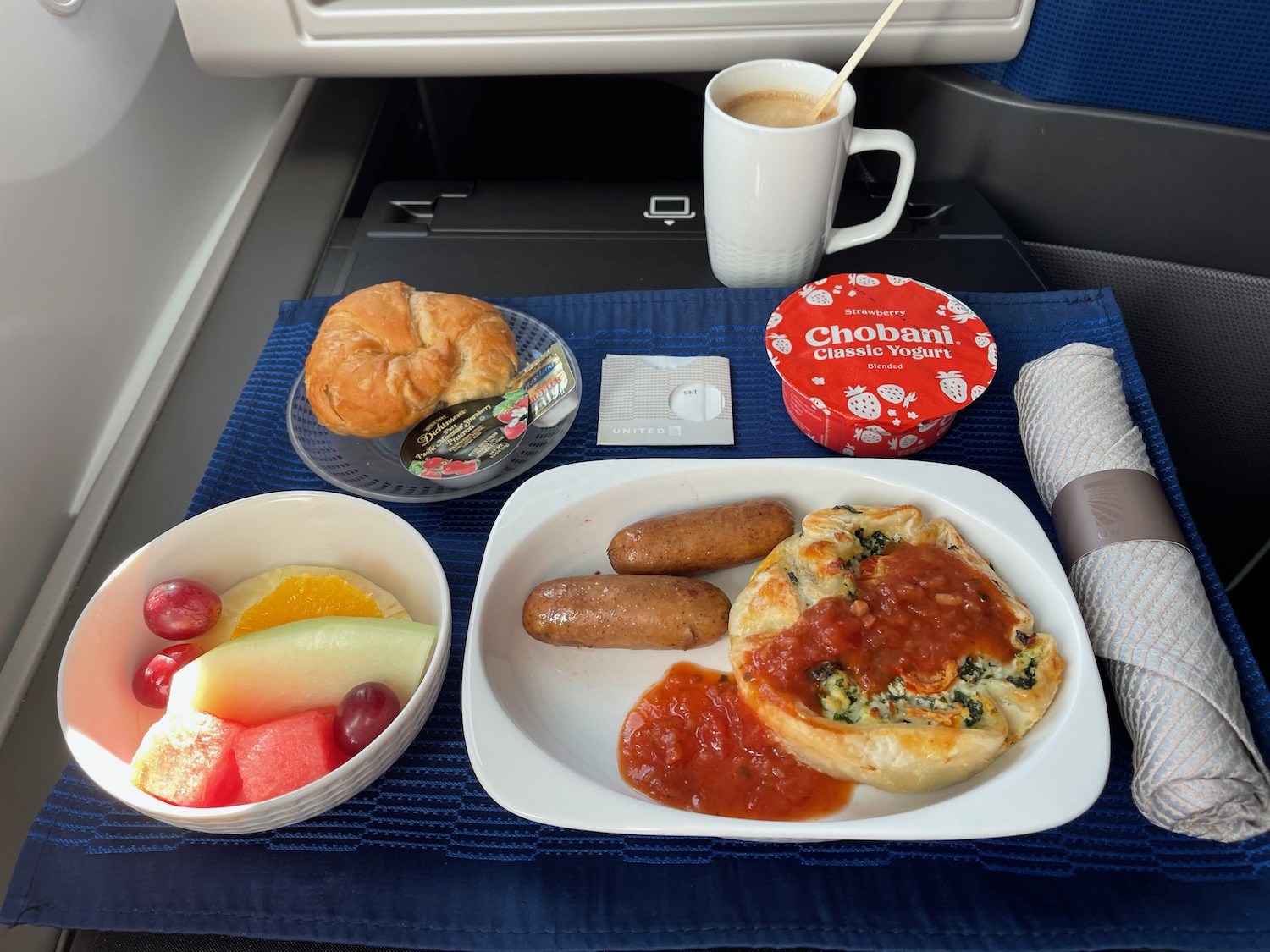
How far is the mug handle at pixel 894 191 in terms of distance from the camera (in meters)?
1.17

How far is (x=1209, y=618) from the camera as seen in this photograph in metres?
0.87

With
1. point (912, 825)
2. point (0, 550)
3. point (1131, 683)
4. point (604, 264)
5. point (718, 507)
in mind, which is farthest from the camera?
point (604, 264)

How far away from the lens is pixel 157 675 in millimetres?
864

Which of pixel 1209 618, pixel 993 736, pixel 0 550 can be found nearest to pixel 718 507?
pixel 993 736

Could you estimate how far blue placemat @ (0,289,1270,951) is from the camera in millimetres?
773

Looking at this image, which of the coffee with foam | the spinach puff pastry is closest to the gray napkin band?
the spinach puff pastry

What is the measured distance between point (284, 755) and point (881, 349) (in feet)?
2.69

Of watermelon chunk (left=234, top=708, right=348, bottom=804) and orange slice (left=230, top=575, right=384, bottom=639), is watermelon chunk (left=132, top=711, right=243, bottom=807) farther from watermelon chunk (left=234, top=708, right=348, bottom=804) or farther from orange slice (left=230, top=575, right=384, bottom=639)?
orange slice (left=230, top=575, right=384, bottom=639)

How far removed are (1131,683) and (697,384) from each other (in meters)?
0.63

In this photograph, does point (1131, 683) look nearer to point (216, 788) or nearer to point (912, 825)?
point (912, 825)

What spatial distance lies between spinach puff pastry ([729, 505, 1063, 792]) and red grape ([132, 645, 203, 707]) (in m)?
0.58

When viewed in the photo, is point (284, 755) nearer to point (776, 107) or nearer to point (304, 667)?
point (304, 667)

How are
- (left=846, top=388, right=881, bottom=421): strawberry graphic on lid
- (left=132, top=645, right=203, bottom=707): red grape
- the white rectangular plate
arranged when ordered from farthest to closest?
1. (left=846, top=388, right=881, bottom=421): strawberry graphic on lid
2. (left=132, top=645, right=203, bottom=707): red grape
3. the white rectangular plate

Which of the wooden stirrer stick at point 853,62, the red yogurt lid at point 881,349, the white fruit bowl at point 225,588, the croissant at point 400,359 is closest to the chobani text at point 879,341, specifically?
the red yogurt lid at point 881,349
